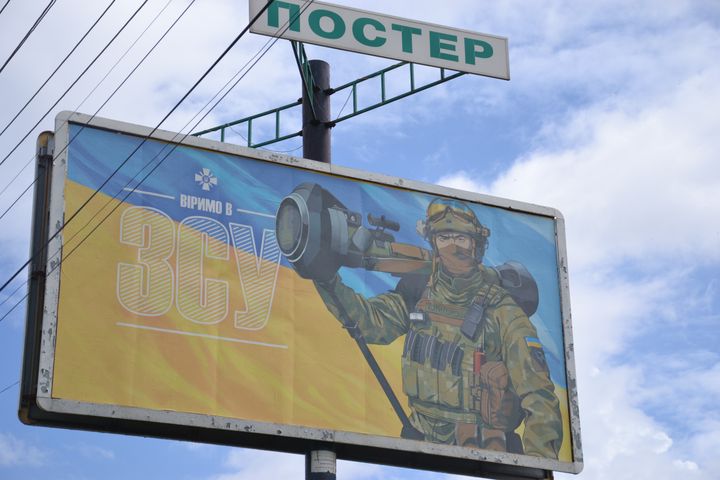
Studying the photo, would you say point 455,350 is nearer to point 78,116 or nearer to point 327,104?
point 327,104

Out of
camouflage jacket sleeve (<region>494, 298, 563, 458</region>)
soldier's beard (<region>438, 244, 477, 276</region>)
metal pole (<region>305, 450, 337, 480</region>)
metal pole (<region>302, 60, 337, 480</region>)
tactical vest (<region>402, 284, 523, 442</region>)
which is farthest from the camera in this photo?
metal pole (<region>302, 60, 337, 480</region>)

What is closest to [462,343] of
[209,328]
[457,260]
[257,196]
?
[457,260]

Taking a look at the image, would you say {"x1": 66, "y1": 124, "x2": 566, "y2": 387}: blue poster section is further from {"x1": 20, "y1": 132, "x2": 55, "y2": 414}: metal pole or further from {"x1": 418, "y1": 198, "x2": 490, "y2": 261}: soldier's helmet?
{"x1": 20, "y1": 132, "x2": 55, "y2": 414}: metal pole

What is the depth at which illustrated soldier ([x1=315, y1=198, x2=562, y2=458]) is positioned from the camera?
55.5 ft

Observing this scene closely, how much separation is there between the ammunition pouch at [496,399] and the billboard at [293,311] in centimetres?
2

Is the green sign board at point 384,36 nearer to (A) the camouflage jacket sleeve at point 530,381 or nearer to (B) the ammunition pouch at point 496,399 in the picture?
(A) the camouflage jacket sleeve at point 530,381

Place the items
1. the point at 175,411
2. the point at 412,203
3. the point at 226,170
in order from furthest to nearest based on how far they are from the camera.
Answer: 1. the point at 412,203
2. the point at 226,170
3. the point at 175,411

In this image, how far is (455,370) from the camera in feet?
56.6

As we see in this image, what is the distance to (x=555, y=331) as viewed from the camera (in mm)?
18188

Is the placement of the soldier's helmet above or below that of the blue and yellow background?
above

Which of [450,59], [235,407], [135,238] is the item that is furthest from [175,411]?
[450,59]

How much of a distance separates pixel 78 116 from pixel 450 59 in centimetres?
477

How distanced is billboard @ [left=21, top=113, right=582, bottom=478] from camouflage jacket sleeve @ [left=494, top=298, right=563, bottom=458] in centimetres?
2

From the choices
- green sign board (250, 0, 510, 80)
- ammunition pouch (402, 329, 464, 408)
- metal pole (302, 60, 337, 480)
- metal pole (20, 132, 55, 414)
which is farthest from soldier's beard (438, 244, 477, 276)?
metal pole (20, 132, 55, 414)
